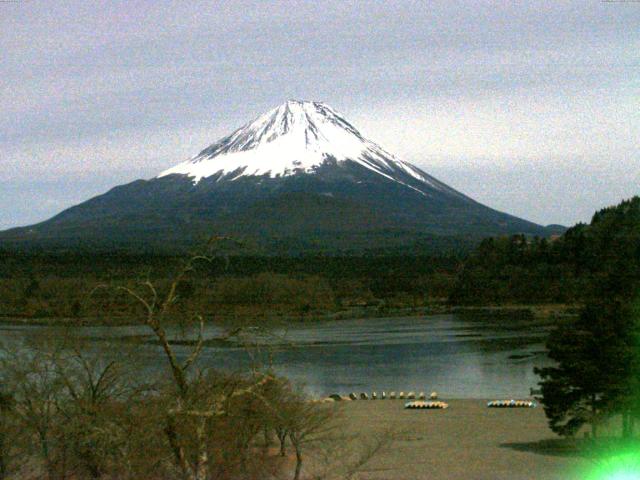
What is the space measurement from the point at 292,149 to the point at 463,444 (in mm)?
147879

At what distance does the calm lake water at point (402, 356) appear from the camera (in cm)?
3048

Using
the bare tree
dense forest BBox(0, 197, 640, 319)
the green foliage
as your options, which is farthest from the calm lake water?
the bare tree

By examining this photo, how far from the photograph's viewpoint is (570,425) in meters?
18.6

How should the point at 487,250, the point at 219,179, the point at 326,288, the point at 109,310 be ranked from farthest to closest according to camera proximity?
1. the point at 219,179
2. the point at 487,250
3. the point at 326,288
4. the point at 109,310

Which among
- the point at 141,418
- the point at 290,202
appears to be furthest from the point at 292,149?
the point at 141,418

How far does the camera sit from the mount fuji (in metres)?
Answer: 124

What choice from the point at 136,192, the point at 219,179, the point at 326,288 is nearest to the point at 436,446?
the point at 326,288

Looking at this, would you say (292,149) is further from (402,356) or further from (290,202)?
(402,356)

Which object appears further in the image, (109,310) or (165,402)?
(109,310)

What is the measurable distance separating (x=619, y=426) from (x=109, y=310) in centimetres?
3804

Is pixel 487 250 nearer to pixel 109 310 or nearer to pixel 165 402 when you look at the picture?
pixel 109 310

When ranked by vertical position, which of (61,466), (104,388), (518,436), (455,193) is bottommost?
(518,436)

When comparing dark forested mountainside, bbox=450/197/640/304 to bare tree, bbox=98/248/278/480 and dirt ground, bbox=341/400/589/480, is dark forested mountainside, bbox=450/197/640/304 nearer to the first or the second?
dirt ground, bbox=341/400/589/480

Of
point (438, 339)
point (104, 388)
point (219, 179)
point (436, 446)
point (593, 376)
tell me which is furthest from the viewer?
point (219, 179)
